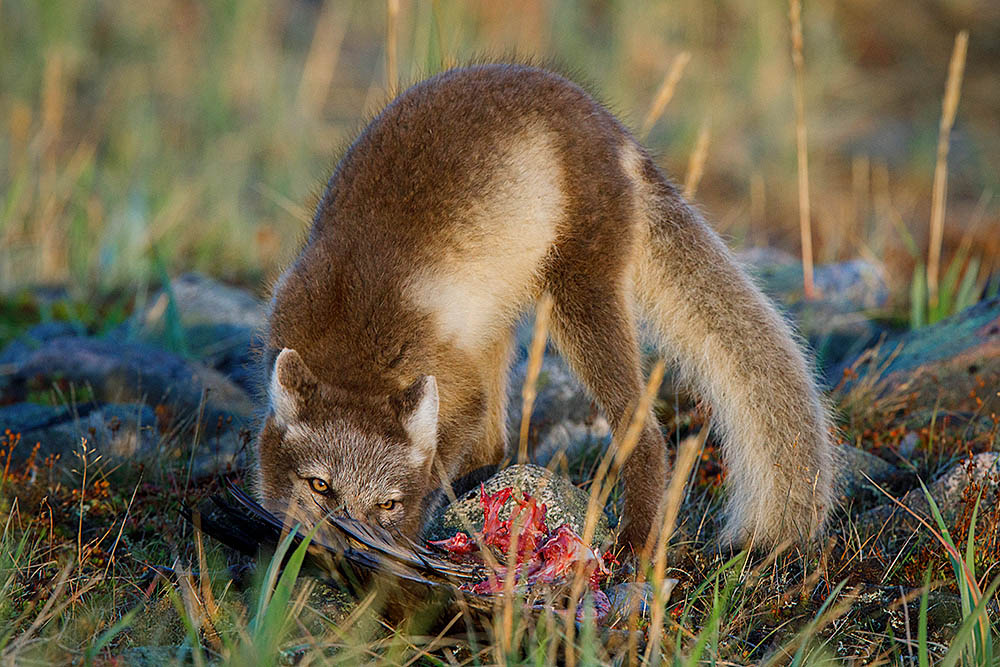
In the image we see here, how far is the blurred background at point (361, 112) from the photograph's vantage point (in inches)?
264

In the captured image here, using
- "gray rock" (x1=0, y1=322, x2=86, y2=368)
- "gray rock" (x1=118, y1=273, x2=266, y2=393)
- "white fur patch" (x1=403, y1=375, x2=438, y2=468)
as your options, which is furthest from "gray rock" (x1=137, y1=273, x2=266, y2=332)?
"white fur patch" (x1=403, y1=375, x2=438, y2=468)

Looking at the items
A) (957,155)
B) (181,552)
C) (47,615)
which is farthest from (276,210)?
(957,155)

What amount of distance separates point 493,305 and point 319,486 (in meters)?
0.86

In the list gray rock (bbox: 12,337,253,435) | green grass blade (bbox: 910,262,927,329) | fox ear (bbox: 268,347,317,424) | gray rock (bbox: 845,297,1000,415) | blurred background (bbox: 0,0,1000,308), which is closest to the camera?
fox ear (bbox: 268,347,317,424)

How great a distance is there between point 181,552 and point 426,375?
911 millimetres

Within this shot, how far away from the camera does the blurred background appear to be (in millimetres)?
6711

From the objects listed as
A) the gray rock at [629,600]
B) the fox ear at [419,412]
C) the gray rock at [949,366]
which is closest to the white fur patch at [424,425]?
the fox ear at [419,412]

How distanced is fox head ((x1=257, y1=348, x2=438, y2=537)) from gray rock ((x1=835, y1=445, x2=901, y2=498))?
1479 mm

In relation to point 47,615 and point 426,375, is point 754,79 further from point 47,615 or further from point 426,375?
point 47,615

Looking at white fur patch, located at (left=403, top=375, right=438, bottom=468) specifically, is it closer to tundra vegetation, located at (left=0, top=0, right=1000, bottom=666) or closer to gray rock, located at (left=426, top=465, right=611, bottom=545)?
gray rock, located at (left=426, top=465, right=611, bottom=545)

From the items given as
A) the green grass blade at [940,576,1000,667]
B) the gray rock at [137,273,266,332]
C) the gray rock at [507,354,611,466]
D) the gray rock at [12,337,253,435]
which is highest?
the green grass blade at [940,576,1000,667]

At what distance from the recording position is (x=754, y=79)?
931 cm

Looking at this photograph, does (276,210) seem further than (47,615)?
Yes

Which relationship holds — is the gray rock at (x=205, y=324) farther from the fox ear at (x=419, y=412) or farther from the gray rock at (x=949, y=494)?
the gray rock at (x=949, y=494)
